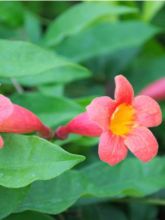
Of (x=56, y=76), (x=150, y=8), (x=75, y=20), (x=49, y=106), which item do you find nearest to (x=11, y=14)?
(x=75, y=20)

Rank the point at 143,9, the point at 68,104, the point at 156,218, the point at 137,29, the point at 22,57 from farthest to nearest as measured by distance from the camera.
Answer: the point at 143,9, the point at 137,29, the point at 156,218, the point at 68,104, the point at 22,57

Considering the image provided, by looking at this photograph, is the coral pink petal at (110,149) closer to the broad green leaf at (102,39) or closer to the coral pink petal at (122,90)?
the coral pink petal at (122,90)

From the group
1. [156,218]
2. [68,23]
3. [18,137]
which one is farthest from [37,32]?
[18,137]

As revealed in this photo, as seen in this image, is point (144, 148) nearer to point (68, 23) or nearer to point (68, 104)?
point (68, 104)

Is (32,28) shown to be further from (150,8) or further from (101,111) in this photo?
(101,111)

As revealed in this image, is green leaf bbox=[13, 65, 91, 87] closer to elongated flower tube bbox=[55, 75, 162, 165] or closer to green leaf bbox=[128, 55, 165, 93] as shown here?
elongated flower tube bbox=[55, 75, 162, 165]
